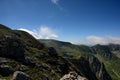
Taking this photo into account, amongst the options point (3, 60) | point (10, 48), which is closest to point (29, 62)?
point (10, 48)

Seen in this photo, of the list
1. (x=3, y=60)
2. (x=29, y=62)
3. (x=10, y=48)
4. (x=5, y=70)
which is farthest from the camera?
(x=29, y=62)

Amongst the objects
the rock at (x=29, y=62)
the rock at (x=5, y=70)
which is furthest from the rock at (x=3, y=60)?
the rock at (x=29, y=62)

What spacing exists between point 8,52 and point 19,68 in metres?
10.1

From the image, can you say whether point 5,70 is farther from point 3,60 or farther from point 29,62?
point 29,62

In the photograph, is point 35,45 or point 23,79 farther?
point 35,45

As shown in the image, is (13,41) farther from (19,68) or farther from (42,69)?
(42,69)

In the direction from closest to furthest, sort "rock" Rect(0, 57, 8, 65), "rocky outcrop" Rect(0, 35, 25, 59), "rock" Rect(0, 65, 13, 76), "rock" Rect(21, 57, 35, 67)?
"rock" Rect(0, 65, 13, 76) → "rock" Rect(0, 57, 8, 65) → "rocky outcrop" Rect(0, 35, 25, 59) → "rock" Rect(21, 57, 35, 67)

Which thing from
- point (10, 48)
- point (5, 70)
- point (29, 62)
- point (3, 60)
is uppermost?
point (10, 48)

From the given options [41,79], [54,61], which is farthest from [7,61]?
[54,61]

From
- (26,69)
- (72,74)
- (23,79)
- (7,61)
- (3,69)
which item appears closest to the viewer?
(72,74)

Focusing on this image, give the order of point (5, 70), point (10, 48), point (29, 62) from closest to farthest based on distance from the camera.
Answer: point (5, 70), point (10, 48), point (29, 62)

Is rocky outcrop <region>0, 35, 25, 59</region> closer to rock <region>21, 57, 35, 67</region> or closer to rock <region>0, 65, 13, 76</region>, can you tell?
rock <region>21, 57, 35, 67</region>

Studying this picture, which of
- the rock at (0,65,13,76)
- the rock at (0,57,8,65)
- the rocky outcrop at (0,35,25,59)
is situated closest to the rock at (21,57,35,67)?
the rocky outcrop at (0,35,25,59)

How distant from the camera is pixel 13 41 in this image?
104 meters
